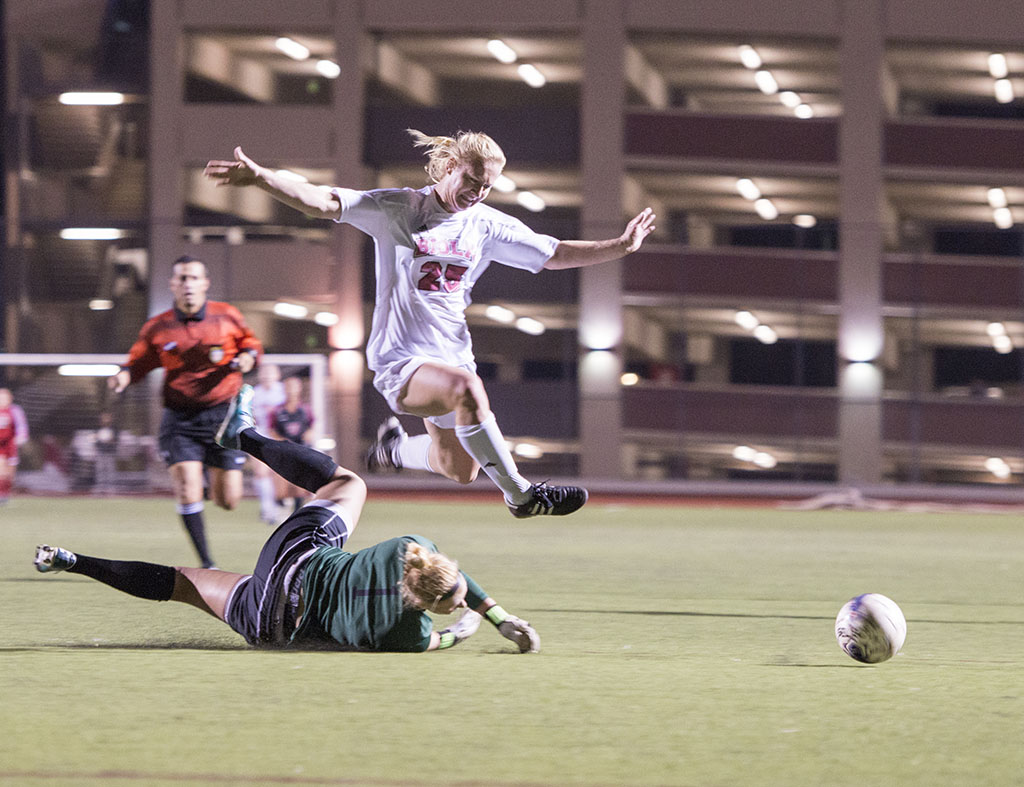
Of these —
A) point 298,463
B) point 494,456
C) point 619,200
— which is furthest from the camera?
point 619,200

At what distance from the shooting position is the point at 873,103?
2517 centimetres

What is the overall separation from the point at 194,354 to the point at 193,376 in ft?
0.45

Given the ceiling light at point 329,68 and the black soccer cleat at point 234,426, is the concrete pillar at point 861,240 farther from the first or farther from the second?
the black soccer cleat at point 234,426

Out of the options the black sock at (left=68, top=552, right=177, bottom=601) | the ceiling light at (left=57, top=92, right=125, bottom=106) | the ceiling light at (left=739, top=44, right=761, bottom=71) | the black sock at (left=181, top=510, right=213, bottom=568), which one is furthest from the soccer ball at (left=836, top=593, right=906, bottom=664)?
the ceiling light at (left=57, top=92, right=125, bottom=106)

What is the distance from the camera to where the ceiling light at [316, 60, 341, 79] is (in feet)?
82.2

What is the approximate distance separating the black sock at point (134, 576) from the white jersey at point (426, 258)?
4.79 feet

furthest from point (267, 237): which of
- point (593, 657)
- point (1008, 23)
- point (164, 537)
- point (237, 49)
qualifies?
point (593, 657)

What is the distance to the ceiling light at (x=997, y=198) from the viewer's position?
26.7 meters

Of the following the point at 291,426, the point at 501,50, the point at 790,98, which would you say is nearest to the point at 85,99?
the point at 501,50

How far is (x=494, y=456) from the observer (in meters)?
5.89

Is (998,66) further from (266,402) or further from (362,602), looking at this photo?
(362,602)

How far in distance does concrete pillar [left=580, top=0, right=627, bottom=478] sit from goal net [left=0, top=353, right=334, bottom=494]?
565 cm

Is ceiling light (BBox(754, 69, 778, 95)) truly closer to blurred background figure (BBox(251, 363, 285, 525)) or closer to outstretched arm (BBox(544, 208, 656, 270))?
blurred background figure (BBox(251, 363, 285, 525))

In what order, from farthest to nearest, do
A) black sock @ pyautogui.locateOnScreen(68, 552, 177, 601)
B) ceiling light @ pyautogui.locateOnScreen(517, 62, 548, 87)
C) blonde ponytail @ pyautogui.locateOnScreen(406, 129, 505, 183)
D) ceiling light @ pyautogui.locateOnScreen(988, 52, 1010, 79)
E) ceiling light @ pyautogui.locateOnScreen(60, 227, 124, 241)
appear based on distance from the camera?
ceiling light @ pyautogui.locateOnScreen(517, 62, 548, 87) < ceiling light @ pyautogui.locateOnScreen(988, 52, 1010, 79) < ceiling light @ pyautogui.locateOnScreen(60, 227, 124, 241) < blonde ponytail @ pyautogui.locateOnScreen(406, 129, 505, 183) < black sock @ pyautogui.locateOnScreen(68, 552, 177, 601)
